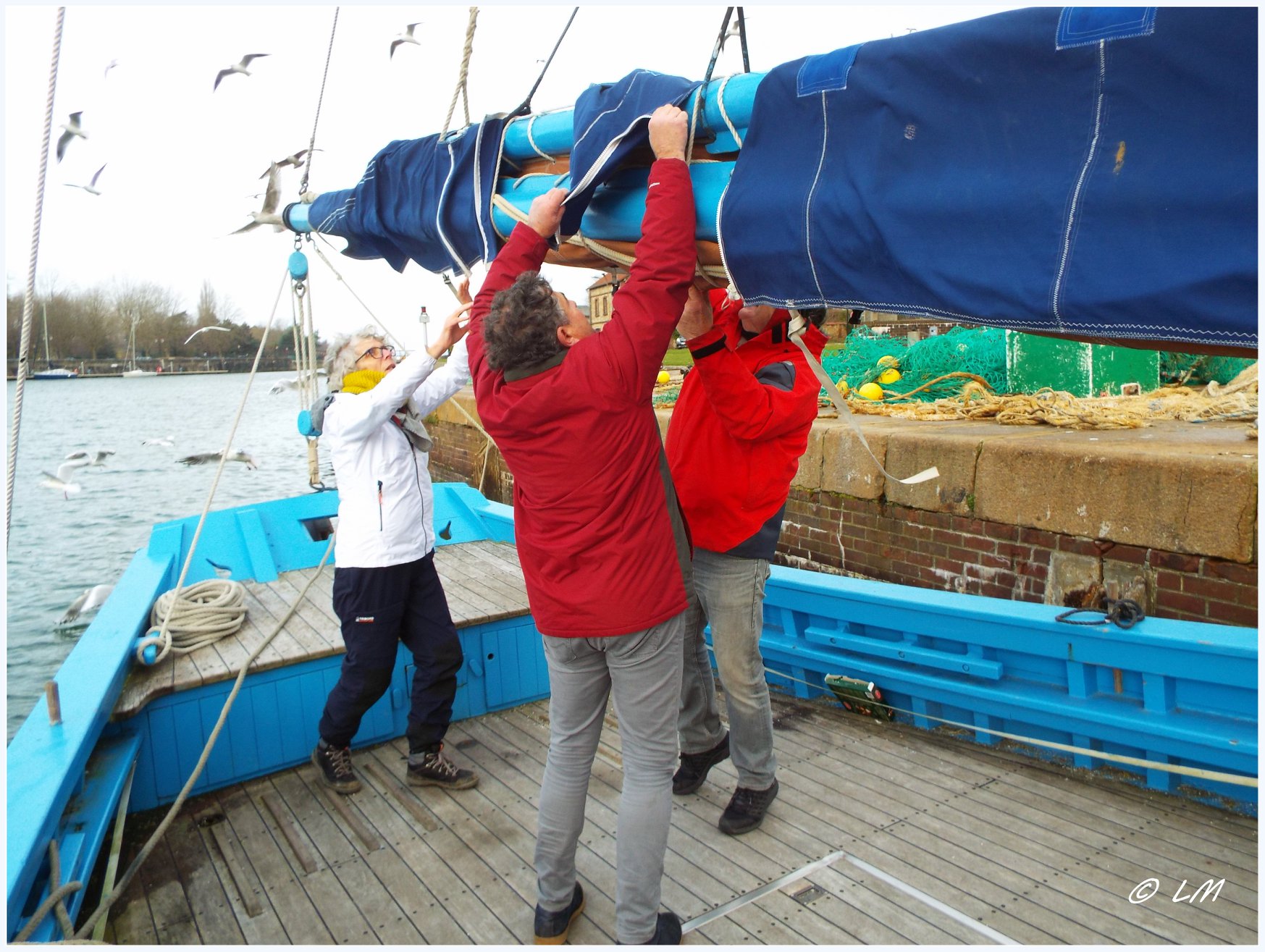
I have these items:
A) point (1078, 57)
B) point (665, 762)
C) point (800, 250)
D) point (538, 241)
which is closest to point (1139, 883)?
point (665, 762)

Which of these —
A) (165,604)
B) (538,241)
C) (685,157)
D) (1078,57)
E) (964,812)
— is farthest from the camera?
(165,604)

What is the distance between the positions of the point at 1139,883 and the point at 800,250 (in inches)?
82.0

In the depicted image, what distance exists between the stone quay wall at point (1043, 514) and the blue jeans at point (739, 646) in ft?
6.50

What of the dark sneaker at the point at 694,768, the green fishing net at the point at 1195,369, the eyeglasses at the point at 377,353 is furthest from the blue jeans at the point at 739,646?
the green fishing net at the point at 1195,369

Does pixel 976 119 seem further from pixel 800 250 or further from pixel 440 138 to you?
pixel 440 138

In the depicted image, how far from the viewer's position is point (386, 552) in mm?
3062

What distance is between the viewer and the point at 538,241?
2318mm

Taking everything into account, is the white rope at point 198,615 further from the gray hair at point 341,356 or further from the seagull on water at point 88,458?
the seagull on water at point 88,458

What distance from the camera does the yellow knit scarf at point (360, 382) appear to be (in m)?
3.09

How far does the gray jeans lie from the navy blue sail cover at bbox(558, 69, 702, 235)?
1095mm

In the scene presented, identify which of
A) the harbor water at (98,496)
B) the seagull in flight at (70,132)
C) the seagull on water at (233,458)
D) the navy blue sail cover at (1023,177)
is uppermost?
the seagull in flight at (70,132)

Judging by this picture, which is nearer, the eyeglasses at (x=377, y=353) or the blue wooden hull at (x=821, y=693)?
the blue wooden hull at (x=821, y=693)

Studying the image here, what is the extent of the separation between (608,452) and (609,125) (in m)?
0.85

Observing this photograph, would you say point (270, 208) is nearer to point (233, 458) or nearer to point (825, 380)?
point (233, 458)
